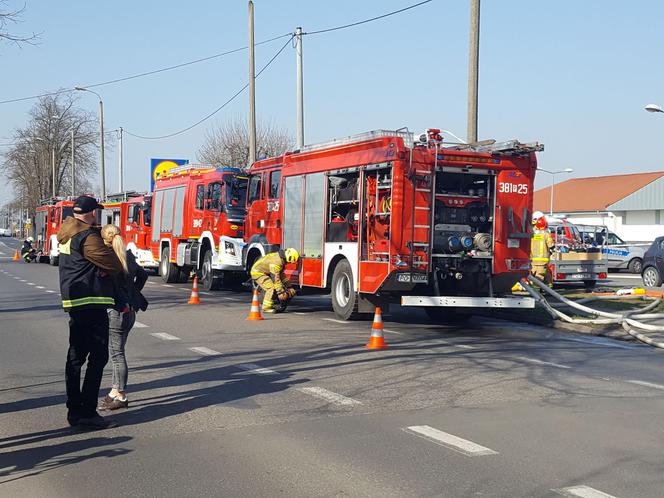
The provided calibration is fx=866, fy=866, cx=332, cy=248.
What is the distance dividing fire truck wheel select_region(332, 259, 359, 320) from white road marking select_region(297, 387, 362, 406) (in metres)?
6.32

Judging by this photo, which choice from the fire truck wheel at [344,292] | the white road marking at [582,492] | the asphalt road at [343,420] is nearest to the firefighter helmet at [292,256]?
the fire truck wheel at [344,292]

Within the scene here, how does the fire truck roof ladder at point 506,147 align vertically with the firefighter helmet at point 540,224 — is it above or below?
above

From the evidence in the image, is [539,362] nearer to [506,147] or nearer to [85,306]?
[506,147]

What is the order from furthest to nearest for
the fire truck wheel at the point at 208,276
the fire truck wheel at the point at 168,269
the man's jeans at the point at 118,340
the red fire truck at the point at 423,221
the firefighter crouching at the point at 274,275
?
the fire truck wheel at the point at 168,269
the fire truck wheel at the point at 208,276
the firefighter crouching at the point at 274,275
the red fire truck at the point at 423,221
the man's jeans at the point at 118,340

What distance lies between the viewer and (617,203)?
7125 centimetres

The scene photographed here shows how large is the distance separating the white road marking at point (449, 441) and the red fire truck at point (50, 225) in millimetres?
33517

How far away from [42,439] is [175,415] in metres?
1.21

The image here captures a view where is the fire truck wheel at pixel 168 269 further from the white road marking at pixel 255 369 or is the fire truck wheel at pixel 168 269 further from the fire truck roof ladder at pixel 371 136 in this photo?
the white road marking at pixel 255 369

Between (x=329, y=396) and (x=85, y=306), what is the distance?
256 centimetres

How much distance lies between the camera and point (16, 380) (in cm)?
913

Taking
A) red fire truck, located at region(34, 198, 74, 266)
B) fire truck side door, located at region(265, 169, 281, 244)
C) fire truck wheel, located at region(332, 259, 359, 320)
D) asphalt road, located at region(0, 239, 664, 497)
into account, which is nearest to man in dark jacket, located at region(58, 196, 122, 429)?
asphalt road, located at region(0, 239, 664, 497)

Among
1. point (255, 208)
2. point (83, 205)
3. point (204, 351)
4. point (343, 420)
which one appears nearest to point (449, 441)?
point (343, 420)

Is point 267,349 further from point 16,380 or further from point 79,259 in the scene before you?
point 79,259

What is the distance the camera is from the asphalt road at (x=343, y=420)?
5.48 m
